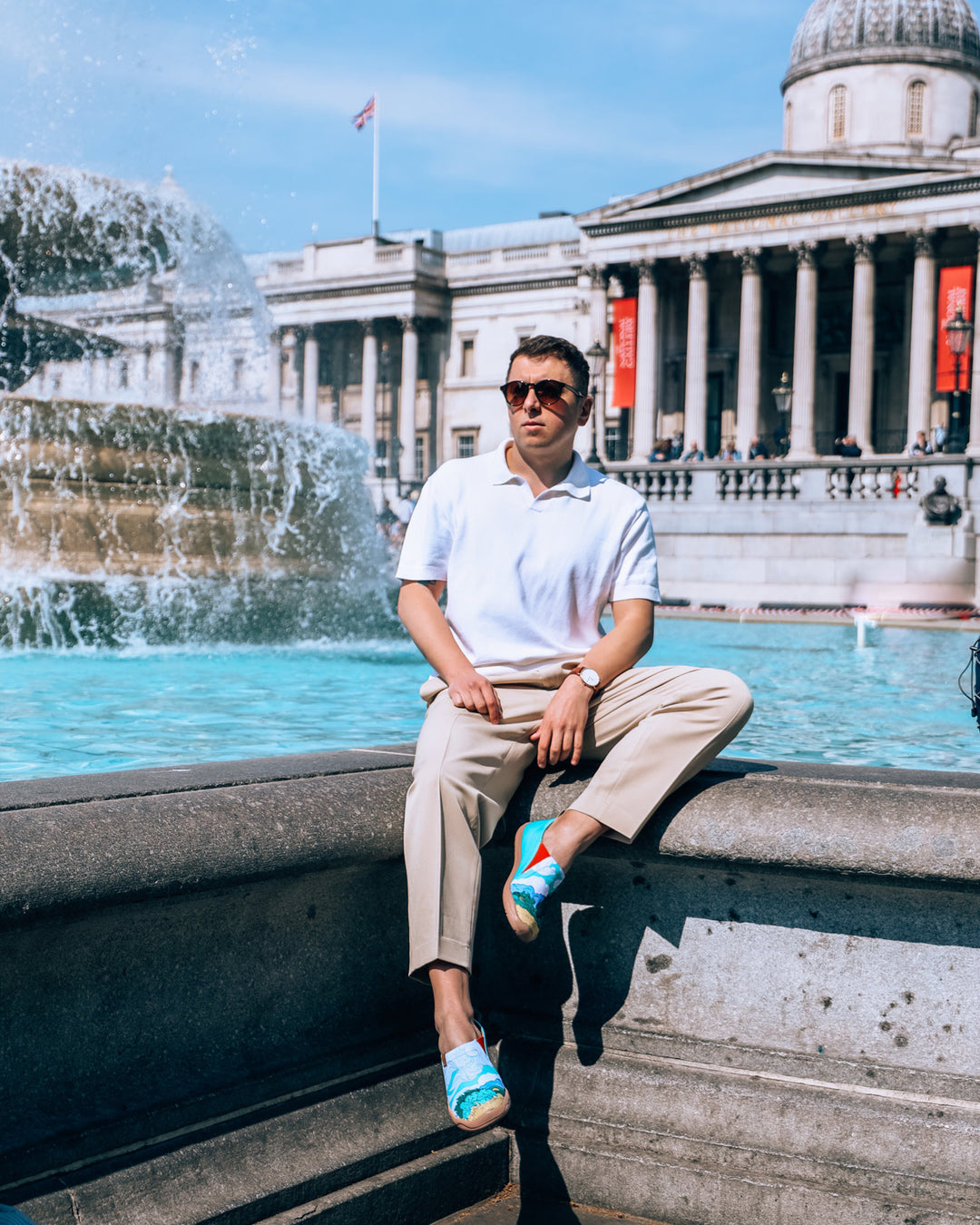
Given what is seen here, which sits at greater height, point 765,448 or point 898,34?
point 898,34

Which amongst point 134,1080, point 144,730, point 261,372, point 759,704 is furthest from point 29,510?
point 261,372

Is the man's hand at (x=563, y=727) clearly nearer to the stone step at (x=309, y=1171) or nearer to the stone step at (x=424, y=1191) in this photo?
the stone step at (x=309, y=1171)

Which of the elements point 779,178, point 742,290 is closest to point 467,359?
point 742,290

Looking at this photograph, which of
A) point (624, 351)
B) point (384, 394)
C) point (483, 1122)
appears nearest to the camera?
point (483, 1122)

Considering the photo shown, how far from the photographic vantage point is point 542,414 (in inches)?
143

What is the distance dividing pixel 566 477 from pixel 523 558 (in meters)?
0.29

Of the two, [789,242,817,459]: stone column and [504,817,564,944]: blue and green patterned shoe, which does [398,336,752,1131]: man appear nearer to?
[504,817,564,944]: blue and green patterned shoe

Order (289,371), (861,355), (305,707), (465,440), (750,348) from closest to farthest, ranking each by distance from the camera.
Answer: (305,707) < (861,355) < (750,348) < (465,440) < (289,371)

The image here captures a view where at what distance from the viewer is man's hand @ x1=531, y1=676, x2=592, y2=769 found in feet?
10.7

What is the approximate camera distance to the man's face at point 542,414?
3.62 m

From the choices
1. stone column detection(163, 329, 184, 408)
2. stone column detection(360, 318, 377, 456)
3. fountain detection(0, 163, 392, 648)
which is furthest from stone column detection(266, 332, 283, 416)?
fountain detection(0, 163, 392, 648)

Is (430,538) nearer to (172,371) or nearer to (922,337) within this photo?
(922,337)

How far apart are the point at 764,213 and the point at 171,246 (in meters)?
40.2

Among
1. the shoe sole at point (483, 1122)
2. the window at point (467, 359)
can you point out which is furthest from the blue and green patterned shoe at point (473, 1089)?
the window at point (467, 359)
